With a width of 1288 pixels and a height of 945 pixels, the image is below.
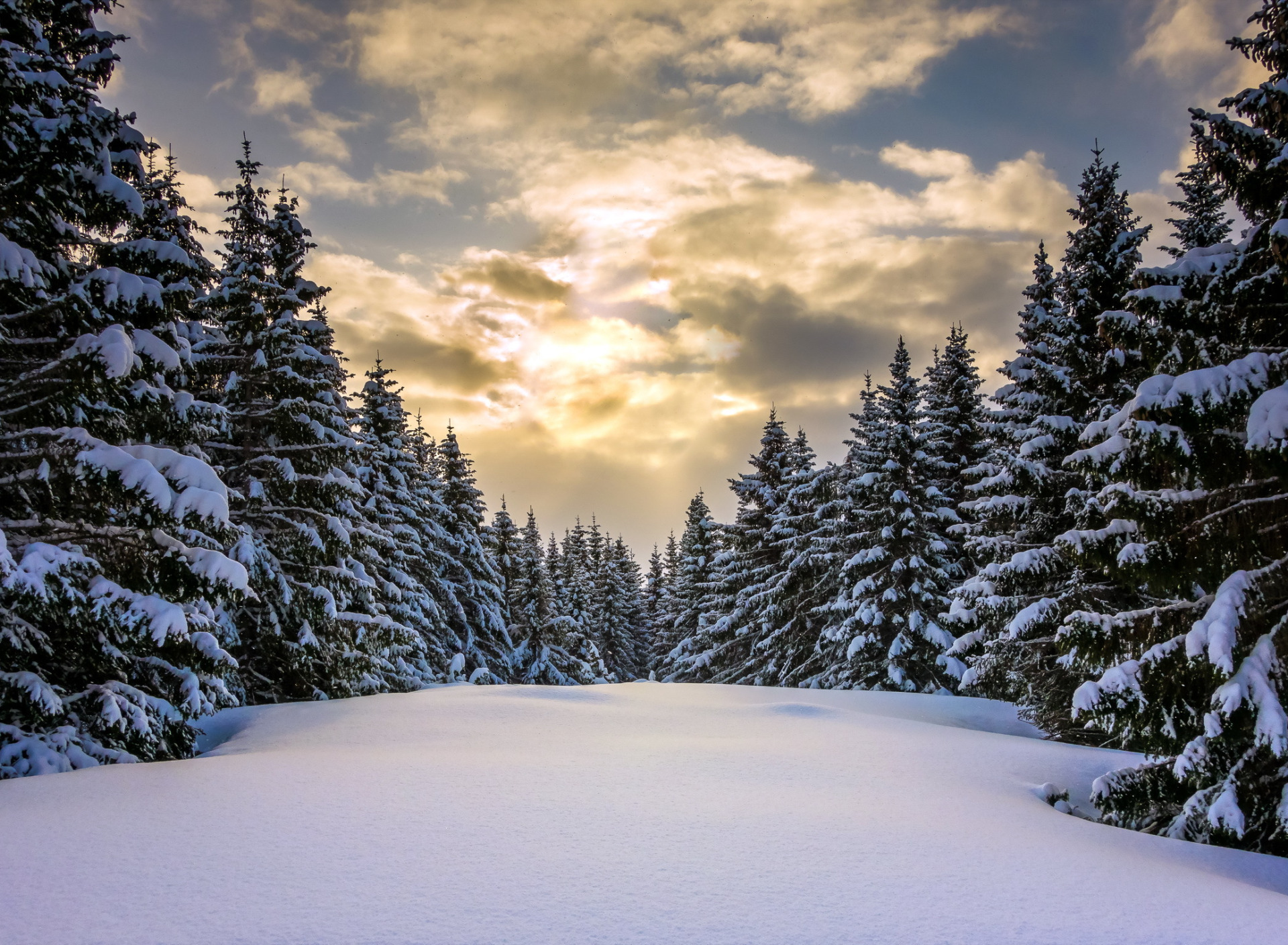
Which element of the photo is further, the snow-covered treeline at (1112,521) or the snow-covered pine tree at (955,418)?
the snow-covered pine tree at (955,418)

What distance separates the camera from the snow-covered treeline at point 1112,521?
23.2 feet

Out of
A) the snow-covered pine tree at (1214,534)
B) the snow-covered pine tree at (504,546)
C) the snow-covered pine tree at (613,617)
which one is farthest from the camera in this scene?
the snow-covered pine tree at (613,617)

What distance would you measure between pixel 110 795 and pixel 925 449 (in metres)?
26.6

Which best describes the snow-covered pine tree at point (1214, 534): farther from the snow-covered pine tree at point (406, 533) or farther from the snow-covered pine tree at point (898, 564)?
the snow-covered pine tree at point (406, 533)

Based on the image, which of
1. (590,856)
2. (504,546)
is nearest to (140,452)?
(590,856)

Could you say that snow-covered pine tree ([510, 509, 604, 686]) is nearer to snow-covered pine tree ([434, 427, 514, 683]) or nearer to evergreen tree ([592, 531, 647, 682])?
snow-covered pine tree ([434, 427, 514, 683])

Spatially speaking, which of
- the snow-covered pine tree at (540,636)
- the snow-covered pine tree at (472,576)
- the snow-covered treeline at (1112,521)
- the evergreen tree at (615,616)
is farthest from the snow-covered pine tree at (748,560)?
the evergreen tree at (615,616)

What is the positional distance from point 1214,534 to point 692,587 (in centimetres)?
3483

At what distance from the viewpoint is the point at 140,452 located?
27.1ft

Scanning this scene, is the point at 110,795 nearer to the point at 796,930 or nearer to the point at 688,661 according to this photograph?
the point at 796,930

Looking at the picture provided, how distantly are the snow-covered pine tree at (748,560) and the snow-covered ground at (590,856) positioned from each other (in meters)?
23.3

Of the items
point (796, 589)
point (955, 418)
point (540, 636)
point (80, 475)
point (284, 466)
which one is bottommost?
point (540, 636)

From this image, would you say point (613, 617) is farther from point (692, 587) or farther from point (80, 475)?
point (80, 475)

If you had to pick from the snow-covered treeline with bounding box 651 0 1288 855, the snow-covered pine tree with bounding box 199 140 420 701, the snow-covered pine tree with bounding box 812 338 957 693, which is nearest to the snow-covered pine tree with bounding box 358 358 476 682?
the snow-covered pine tree with bounding box 199 140 420 701
